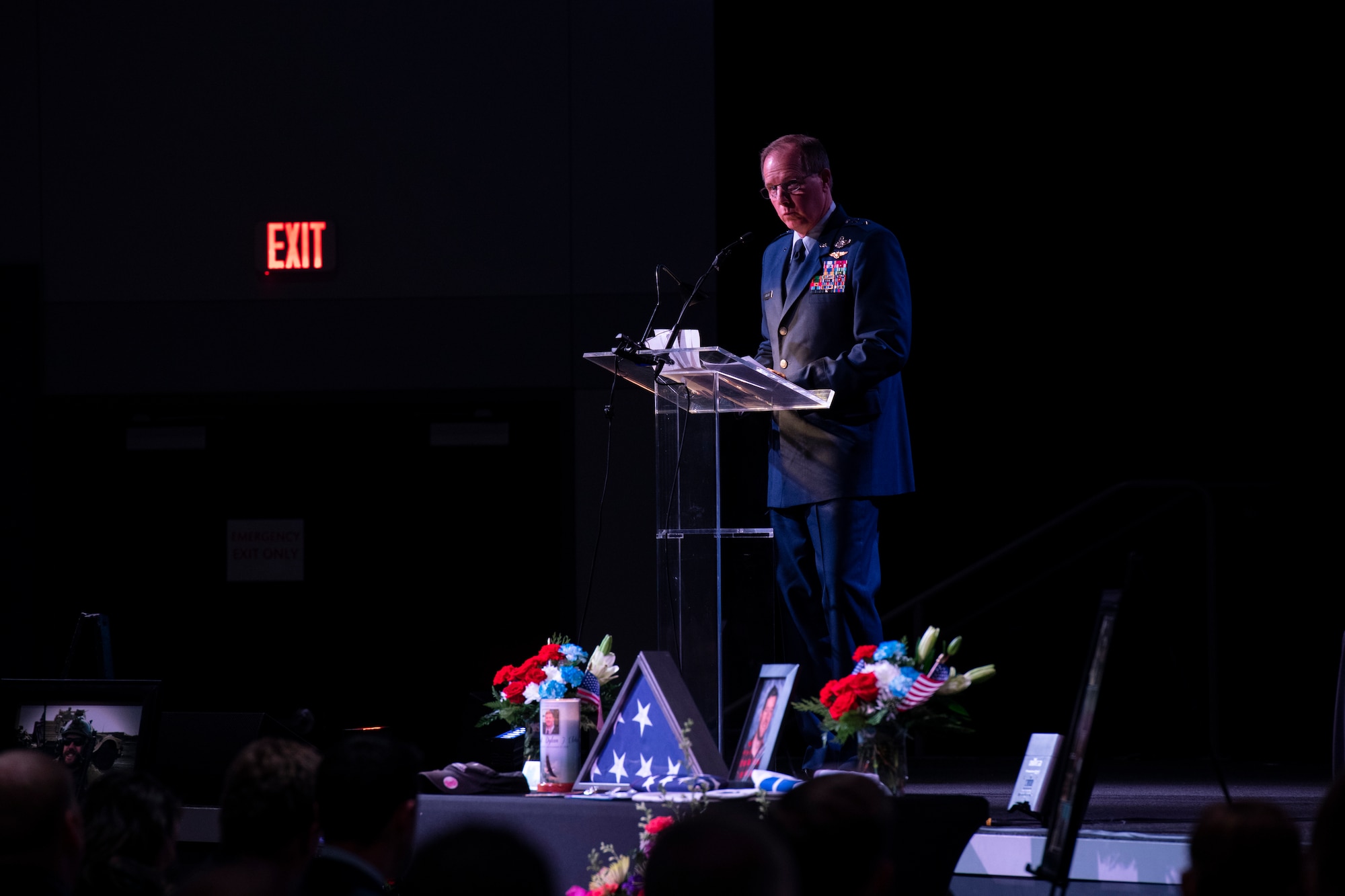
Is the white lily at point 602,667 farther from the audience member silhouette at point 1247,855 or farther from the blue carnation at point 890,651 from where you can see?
the audience member silhouette at point 1247,855

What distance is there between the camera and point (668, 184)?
6.39 m

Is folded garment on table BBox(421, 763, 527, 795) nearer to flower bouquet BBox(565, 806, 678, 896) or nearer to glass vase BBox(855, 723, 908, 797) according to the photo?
flower bouquet BBox(565, 806, 678, 896)

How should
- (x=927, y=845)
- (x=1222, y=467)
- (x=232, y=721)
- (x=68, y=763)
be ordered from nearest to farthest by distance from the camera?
1. (x=927, y=845)
2. (x=68, y=763)
3. (x=232, y=721)
4. (x=1222, y=467)

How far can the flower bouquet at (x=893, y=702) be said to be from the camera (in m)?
3.17

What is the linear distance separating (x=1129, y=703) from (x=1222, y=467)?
4.01 ft

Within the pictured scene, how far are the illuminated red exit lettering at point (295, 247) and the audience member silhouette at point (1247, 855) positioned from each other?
5.36 m

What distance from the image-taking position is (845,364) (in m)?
3.54

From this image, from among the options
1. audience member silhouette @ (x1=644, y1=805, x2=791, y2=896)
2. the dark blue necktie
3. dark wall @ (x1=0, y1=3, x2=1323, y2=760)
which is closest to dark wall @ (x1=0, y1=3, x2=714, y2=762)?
dark wall @ (x1=0, y1=3, x2=1323, y2=760)


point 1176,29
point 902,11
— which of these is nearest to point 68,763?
point 902,11

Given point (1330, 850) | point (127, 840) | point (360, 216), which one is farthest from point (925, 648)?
point (360, 216)

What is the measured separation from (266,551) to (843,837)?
5.37 m

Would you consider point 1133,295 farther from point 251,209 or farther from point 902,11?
point 251,209

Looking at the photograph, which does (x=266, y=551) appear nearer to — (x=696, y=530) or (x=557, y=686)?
(x=557, y=686)

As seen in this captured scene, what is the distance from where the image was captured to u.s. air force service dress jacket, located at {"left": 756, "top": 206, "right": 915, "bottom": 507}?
11.8ft
